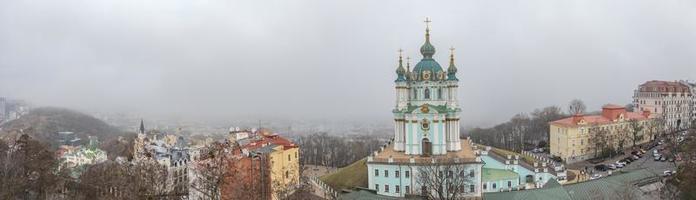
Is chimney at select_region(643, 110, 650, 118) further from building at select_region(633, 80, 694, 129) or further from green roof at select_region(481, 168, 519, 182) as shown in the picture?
green roof at select_region(481, 168, 519, 182)

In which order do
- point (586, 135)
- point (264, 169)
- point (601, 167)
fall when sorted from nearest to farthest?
point (264, 169)
point (601, 167)
point (586, 135)

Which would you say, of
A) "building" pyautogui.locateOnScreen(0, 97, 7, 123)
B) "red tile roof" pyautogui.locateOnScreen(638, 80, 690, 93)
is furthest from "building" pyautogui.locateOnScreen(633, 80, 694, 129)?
"building" pyautogui.locateOnScreen(0, 97, 7, 123)

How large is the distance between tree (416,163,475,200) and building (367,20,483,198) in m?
0.07

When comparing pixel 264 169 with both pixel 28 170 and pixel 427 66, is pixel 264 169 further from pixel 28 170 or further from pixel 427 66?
pixel 427 66

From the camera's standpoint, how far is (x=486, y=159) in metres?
41.7

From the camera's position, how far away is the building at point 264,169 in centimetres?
2432

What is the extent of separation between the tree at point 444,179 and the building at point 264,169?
719cm

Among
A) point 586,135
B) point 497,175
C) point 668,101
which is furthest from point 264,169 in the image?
point 668,101

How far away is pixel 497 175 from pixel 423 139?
5203mm

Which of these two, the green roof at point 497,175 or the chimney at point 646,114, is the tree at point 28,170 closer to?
the green roof at point 497,175

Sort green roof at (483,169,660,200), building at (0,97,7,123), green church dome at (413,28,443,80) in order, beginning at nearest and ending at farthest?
1. green roof at (483,169,660,200)
2. green church dome at (413,28,443,80)
3. building at (0,97,7,123)

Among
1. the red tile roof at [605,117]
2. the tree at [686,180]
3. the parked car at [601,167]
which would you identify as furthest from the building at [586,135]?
the tree at [686,180]

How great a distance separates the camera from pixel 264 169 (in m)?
29.1

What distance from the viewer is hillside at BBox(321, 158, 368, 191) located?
43134 mm
